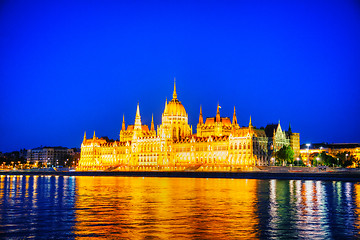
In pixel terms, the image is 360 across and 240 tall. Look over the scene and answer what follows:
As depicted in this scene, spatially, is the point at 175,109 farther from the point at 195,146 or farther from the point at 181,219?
the point at 181,219

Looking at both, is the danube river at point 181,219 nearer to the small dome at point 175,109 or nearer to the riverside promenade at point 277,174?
the riverside promenade at point 277,174

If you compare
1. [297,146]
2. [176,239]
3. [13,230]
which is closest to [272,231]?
[176,239]

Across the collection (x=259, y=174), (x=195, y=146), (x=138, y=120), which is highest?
(x=138, y=120)

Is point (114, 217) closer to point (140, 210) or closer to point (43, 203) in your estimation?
point (140, 210)

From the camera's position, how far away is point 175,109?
588 feet

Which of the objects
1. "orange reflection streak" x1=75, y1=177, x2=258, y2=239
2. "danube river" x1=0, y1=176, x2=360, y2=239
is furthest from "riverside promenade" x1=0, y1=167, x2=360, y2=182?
"orange reflection streak" x1=75, y1=177, x2=258, y2=239

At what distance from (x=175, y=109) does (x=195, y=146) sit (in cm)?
2147

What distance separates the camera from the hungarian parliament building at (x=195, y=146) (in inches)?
5881

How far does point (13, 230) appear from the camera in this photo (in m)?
26.6

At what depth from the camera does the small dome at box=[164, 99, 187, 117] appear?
178125 mm

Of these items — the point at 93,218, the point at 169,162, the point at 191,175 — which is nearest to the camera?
the point at 93,218

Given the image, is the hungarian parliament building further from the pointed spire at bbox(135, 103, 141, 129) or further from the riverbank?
the riverbank

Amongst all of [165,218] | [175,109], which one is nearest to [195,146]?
[175,109]

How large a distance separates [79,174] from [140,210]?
11060 centimetres
